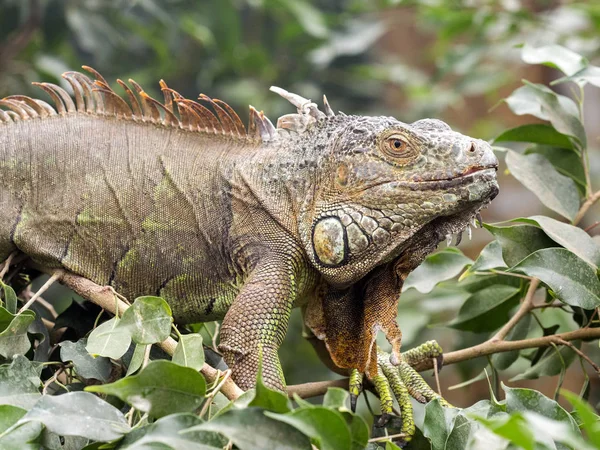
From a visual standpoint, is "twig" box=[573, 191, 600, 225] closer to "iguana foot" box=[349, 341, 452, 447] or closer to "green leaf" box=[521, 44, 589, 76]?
"green leaf" box=[521, 44, 589, 76]

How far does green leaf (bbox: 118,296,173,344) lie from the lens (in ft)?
5.94

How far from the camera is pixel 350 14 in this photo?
6.21 m

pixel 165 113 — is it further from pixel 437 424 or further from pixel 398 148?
pixel 437 424

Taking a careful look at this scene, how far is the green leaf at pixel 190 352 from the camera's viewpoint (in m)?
1.78

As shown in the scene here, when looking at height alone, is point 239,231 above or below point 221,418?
above

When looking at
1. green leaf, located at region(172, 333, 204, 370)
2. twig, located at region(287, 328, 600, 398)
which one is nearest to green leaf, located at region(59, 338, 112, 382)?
green leaf, located at region(172, 333, 204, 370)

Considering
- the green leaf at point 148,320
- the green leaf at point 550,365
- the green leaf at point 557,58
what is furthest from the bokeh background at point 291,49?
the green leaf at point 148,320

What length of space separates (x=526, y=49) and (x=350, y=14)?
3.58m

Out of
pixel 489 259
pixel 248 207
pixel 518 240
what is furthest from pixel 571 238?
pixel 248 207

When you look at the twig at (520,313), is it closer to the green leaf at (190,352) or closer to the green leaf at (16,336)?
the green leaf at (190,352)

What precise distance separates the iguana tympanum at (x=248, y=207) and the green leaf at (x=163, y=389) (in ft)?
1.46

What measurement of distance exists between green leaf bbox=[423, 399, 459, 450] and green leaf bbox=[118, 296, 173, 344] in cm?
65

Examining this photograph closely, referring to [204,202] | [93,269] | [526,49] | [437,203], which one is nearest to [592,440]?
[437,203]

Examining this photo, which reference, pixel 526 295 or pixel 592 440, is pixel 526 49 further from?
pixel 592 440
